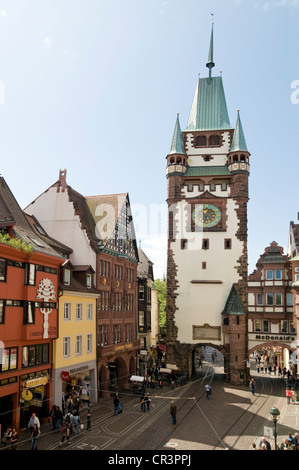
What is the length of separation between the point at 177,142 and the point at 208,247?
42.4ft

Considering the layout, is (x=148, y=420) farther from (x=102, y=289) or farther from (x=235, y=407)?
(x=102, y=289)

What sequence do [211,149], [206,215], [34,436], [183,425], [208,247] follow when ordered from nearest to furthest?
[34,436]
[183,425]
[208,247]
[206,215]
[211,149]

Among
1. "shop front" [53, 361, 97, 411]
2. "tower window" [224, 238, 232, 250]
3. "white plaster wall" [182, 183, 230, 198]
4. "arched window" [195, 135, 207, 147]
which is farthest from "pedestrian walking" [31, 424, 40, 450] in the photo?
"arched window" [195, 135, 207, 147]

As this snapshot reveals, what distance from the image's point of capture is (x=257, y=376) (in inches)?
1937

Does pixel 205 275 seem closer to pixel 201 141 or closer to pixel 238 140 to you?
pixel 238 140

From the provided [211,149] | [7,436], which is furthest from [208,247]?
[7,436]

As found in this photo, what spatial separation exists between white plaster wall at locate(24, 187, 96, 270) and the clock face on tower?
16.6 metres

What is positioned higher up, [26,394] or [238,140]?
[238,140]

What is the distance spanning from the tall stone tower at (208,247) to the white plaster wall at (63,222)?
14957mm

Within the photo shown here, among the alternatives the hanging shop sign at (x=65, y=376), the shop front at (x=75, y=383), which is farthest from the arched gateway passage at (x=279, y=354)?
the hanging shop sign at (x=65, y=376)

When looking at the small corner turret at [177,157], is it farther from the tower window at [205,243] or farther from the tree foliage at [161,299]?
the tree foliage at [161,299]

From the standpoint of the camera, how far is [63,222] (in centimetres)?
3672

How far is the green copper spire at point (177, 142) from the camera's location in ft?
165

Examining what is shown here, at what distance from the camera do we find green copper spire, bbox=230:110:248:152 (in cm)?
4847
